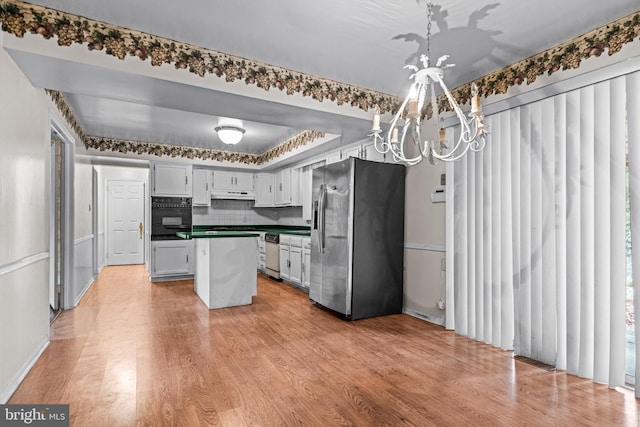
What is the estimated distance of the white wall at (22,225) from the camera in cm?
212

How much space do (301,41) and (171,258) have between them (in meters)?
4.95

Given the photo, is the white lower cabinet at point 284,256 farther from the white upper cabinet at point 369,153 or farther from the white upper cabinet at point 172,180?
the white upper cabinet at point 172,180

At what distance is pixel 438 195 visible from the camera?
3738 mm

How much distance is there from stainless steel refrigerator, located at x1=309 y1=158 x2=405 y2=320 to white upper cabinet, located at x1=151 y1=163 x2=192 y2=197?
135 inches

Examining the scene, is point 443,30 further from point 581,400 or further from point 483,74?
point 581,400

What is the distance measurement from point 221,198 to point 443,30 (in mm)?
5568

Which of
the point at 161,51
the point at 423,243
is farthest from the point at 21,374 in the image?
the point at 423,243

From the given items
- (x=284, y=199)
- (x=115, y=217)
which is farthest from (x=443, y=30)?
(x=115, y=217)

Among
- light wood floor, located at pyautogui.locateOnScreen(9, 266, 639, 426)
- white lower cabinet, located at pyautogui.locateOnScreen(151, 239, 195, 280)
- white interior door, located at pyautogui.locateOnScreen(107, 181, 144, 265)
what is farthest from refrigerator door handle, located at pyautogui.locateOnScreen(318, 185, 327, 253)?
white interior door, located at pyautogui.locateOnScreen(107, 181, 144, 265)

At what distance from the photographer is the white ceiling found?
2.24m

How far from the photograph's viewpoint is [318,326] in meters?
3.62

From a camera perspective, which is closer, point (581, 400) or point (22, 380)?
point (581, 400)

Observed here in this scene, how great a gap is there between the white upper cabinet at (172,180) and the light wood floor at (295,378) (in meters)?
2.98

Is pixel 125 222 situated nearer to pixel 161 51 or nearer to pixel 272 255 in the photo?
pixel 272 255
